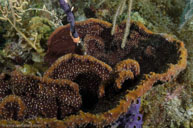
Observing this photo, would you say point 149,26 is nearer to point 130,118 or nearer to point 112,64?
point 112,64

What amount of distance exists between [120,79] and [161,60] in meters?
0.80

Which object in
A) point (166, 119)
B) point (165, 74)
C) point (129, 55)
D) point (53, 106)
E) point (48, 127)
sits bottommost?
point (166, 119)

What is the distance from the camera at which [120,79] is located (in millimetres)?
1406

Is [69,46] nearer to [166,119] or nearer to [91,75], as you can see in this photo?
[91,75]

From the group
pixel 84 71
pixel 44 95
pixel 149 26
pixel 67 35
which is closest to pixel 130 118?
pixel 84 71

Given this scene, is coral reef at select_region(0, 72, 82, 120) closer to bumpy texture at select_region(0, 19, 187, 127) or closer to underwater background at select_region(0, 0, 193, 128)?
bumpy texture at select_region(0, 19, 187, 127)

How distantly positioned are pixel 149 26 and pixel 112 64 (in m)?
Result: 1.15

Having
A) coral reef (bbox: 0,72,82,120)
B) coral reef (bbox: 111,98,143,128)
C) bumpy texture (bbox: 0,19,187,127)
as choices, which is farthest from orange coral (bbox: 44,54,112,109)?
coral reef (bbox: 111,98,143,128)

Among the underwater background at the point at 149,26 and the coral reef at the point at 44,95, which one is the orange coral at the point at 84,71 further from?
the underwater background at the point at 149,26

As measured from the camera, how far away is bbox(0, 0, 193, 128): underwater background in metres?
2.16

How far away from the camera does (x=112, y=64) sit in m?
2.27

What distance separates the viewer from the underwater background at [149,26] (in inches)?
84.9

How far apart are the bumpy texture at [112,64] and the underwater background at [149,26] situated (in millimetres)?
312

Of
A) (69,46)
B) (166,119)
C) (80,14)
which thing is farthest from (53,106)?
(80,14)
